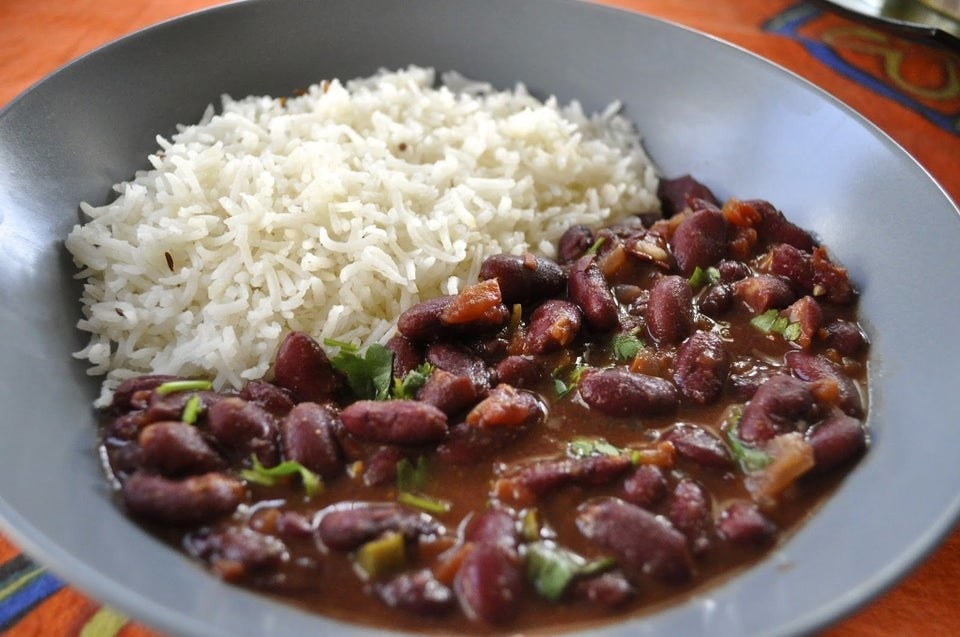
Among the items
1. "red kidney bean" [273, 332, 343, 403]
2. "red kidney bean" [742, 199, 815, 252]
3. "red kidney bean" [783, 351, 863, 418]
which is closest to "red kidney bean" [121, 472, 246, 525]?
"red kidney bean" [273, 332, 343, 403]

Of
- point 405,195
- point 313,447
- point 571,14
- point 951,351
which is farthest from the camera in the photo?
point 571,14

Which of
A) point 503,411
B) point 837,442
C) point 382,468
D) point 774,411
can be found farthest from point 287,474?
point 837,442

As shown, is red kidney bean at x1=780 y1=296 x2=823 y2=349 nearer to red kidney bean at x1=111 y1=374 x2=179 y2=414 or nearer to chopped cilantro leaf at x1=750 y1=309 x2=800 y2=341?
chopped cilantro leaf at x1=750 y1=309 x2=800 y2=341

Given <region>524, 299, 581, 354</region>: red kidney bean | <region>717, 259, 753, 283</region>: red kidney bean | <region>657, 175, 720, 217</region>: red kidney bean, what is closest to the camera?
<region>524, 299, 581, 354</region>: red kidney bean

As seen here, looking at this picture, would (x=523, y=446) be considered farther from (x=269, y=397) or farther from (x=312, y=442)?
(x=269, y=397)

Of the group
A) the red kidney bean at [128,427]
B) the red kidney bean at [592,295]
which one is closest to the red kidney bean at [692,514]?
the red kidney bean at [592,295]

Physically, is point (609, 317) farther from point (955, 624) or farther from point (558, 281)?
point (955, 624)

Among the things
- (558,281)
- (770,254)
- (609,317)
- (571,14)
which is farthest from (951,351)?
(571,14)

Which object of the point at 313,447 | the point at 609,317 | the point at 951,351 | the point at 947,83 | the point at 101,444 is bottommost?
the point at 101,444
